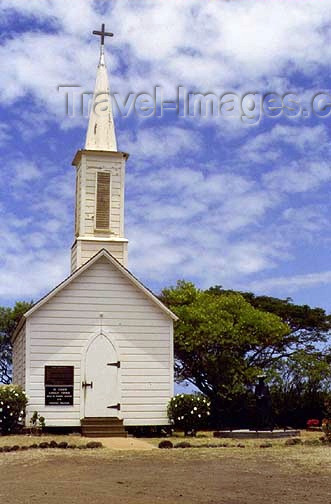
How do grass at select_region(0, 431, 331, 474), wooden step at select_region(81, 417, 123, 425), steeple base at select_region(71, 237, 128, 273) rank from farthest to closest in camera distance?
steeple base at select_region(71, 237, 128, 273) < wooden step at select_region(81, 417, 123, 425) < grass at select_region(0, 431, 331, 474)

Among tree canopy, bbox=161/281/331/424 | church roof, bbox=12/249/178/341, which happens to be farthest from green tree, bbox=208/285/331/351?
church roof, bbox=12/249/178/341

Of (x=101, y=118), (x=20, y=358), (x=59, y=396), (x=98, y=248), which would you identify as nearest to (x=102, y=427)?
(x=59, y=396)

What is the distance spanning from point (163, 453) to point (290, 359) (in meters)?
15.6

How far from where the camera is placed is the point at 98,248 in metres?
27.9

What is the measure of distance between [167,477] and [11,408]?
1069 cm

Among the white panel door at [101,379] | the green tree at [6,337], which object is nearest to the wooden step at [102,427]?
the white panel door at [101,379]

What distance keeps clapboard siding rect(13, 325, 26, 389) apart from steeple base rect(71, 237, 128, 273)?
3332 millimetres

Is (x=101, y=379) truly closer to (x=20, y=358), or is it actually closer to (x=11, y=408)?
(x=11, y=408)

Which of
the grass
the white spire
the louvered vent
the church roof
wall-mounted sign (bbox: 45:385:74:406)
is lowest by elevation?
the grass

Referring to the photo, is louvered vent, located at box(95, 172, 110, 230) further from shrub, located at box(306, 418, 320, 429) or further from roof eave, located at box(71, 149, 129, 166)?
shrub, located at box(306, 418, 320, 429)

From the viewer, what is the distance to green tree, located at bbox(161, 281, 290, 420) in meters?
31.5

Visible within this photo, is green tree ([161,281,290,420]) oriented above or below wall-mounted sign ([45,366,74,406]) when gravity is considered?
above

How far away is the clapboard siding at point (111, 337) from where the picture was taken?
79.7ft

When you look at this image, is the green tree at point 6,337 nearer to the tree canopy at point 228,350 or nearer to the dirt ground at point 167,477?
the tree canopy at point 228,350
